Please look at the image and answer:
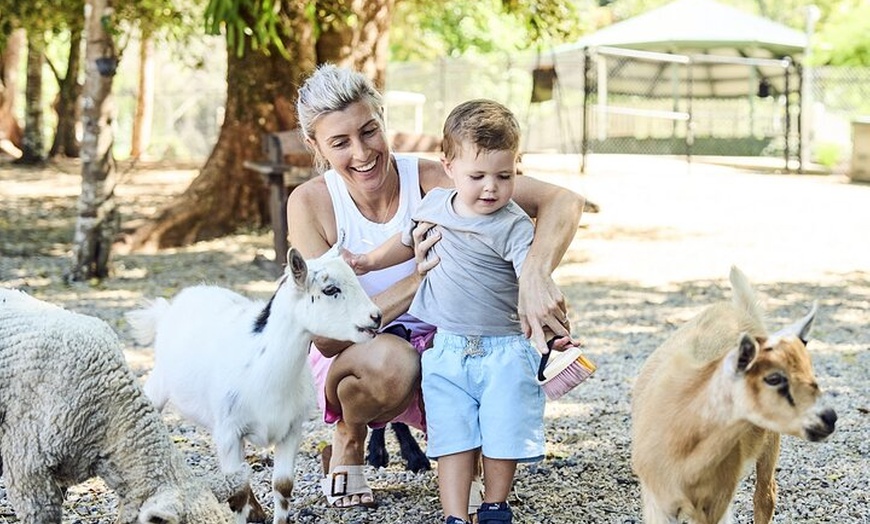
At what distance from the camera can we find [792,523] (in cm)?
425

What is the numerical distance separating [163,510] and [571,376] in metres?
1.35

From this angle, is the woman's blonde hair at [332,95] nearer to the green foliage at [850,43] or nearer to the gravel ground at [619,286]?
the gravel ground at [619,286]

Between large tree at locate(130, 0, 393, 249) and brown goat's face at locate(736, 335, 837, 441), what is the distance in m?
8.57

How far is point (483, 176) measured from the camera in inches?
148

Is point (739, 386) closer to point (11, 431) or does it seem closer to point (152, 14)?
point (11, 431)

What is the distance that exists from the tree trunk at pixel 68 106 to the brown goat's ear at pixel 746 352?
16.9 metres

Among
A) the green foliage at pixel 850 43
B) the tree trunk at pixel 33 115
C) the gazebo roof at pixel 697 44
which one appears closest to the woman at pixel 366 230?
the tree trunk at pixel 33 115

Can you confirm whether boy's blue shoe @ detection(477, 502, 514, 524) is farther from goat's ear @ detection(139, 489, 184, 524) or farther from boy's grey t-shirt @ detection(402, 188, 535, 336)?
goat's ear @ detection(139, 489, 184, 524)

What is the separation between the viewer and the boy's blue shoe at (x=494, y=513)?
3812mm

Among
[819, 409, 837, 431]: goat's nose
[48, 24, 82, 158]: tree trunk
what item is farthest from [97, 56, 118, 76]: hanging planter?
[48, 24, 82, 158]: tree trunk

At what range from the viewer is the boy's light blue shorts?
383cm

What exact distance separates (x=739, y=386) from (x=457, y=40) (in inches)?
1147

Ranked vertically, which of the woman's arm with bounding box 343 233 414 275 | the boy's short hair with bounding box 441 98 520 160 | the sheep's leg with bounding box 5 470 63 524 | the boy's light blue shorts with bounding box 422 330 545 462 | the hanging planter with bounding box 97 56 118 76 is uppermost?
the hanging planter with bounding box 97 56 118 76

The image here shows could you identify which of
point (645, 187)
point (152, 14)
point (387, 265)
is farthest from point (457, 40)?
point (387, 265)
